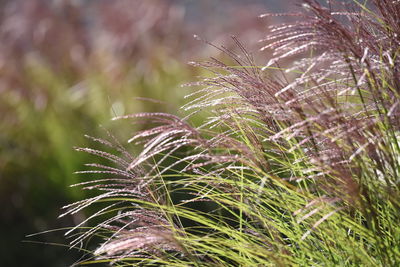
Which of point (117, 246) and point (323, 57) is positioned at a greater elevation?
point (323, 57)

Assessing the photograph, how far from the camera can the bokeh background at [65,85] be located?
189 inches

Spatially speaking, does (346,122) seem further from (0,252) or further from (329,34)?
(0,252)

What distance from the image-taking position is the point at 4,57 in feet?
19.1

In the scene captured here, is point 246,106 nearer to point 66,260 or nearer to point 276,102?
point 276,102

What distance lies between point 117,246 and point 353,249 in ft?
1.85

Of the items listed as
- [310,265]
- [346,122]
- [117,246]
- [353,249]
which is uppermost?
[346,122]

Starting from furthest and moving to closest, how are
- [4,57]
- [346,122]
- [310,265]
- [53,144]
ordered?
[4,57] < [53,144] < [310,265] < [346,122]

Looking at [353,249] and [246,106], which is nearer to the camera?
[353,249]

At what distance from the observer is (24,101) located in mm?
5379

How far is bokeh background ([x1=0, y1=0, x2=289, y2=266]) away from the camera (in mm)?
4793

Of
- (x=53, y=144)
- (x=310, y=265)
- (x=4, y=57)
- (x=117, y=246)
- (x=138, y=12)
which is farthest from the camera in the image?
(x=138, y=12)

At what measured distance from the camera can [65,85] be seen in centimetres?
567

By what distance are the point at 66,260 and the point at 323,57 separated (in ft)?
9.68

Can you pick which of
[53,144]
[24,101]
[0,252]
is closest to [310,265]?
[0,252]
